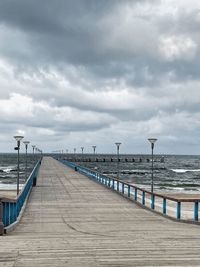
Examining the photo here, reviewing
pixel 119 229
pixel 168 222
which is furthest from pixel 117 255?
pixel 168 222

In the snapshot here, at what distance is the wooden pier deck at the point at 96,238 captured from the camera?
315 inches

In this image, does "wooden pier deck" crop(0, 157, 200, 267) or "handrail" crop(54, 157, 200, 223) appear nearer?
"wooden pier deck" crop(0, 157, 200, 267)

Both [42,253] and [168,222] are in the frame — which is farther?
[168,222]

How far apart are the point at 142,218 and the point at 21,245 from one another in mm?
8668

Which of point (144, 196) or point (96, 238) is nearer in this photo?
point (96, 238)

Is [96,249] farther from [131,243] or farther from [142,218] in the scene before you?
[142,218]

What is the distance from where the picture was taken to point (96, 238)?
440 inches

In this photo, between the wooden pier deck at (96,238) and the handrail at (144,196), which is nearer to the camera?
the wooden pier deck at (96,238)

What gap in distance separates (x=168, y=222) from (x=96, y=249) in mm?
7938

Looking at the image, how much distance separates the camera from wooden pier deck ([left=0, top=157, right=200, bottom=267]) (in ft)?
26.3

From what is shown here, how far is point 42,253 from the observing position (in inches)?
338

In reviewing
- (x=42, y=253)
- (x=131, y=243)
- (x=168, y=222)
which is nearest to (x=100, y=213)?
(x=168, y=222)

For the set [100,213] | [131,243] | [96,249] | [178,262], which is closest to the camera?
[178,262]

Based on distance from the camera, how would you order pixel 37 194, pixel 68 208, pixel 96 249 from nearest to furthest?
pixel 96 249
pixel 68 208
pixel 37 194
